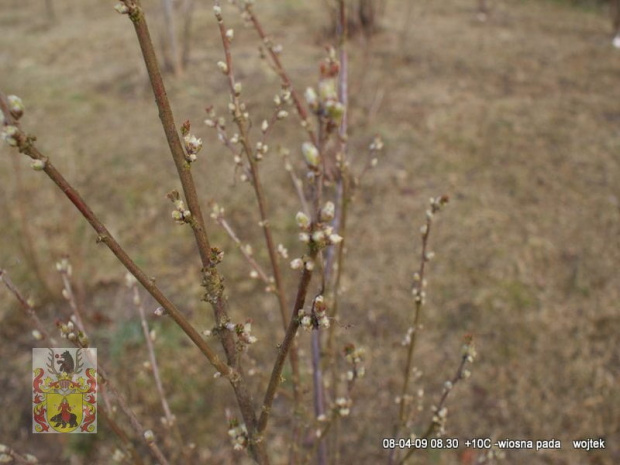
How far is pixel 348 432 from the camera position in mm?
2051

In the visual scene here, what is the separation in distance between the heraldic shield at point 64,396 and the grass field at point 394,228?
265mm

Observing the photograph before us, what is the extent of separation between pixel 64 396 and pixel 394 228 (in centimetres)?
210

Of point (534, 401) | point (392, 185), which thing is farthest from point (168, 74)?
point (534, 401)

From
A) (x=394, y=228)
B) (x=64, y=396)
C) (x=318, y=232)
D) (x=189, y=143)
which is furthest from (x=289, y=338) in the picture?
(x=394, y=228)

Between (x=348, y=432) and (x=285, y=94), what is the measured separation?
1.59 m

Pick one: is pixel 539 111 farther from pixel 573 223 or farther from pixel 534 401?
pixel 534 401

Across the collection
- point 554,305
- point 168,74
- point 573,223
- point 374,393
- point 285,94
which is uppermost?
point 168,74

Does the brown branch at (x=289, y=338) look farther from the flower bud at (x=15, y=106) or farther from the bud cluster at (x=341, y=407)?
the flower bud at (x=15, y=106)

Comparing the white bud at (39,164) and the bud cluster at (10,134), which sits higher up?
the bud cluster at (10,134)

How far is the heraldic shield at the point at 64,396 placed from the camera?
1.31 metres

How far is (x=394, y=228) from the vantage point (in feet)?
9.80

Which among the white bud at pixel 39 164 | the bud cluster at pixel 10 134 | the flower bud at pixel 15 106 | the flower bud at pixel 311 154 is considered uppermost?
the flower bud at pixel 15 106

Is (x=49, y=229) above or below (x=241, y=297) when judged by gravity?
above

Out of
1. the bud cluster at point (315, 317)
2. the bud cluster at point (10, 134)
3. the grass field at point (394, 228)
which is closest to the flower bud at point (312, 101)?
the bud cluster at point (315, 317)
